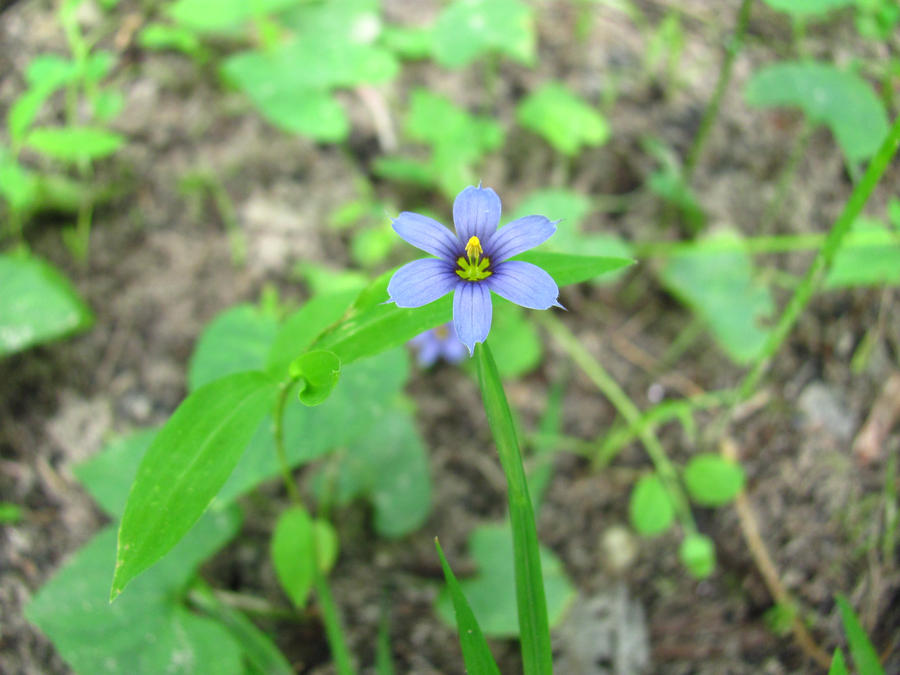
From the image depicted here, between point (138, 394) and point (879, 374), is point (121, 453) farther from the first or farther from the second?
point (879, 374)

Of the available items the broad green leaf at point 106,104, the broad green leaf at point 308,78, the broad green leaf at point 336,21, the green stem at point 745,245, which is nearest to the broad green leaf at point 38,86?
the broad green leaf at point 106,104

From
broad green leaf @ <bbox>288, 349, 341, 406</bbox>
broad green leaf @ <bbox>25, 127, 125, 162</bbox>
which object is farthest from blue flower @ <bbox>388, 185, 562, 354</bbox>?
broad green leaf @ <bbox>25, 127, 125, 162</bbox>

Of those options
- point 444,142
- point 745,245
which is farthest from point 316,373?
point 745,245

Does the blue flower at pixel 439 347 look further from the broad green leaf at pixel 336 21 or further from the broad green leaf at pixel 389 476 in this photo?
the broad green leaf at pixel 336 21

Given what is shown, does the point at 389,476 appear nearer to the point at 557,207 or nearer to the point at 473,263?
the point at 473,263

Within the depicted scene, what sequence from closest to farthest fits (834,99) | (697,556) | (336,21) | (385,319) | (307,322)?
1. (385,319)
2. (307,322)
3. (697,556)
4. (834,99)
5. (336,21)

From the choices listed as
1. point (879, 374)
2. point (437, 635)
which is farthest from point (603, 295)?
point (437, 635)

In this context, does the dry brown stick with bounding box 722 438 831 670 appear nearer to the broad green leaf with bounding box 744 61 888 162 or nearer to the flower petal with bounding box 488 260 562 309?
the broad green leaf with bounding box 744 61 888 162
